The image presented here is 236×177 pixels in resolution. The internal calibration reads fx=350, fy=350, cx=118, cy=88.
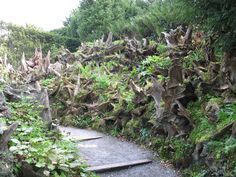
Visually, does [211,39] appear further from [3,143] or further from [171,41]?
[3,143]

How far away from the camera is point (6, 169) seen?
356 cm

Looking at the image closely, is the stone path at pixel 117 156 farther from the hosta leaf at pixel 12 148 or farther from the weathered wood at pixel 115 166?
the hosta leaf at pixel 12 148

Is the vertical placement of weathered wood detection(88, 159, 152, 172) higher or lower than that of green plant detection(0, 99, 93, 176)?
lower

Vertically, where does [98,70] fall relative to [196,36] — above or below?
below

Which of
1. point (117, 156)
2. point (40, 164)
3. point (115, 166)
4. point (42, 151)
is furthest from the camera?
point (117, 156)

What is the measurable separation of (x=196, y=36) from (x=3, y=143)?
6.61 meters

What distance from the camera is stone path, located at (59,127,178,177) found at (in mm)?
5551

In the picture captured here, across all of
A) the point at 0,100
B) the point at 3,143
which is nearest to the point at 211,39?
the point at 0,100

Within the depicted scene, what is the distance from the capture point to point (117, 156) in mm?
6328

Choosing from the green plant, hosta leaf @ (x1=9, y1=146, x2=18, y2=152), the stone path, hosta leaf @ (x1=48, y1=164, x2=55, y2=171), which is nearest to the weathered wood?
the stone path

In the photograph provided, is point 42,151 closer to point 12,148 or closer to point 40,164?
point 40,164

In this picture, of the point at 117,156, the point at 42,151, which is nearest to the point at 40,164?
the point at 42,151

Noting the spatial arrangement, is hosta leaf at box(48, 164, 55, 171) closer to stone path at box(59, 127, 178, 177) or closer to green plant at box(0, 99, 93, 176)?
green plant at box(0, 99, 93, 176)

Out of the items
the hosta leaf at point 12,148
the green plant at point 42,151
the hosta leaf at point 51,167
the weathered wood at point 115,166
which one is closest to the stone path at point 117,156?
the weathered wood at point 115,166
